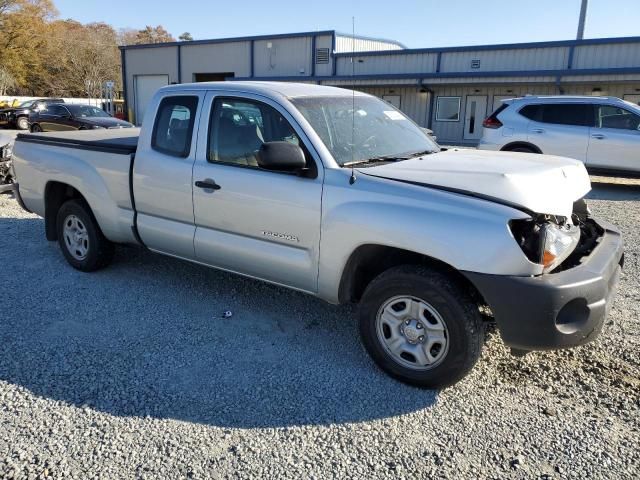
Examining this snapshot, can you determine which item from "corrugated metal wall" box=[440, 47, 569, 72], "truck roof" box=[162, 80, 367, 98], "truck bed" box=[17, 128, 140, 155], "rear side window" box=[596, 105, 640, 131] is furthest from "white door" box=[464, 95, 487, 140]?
"truck roof" box=[162, 80, 367, 98]

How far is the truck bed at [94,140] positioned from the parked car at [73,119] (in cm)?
1428

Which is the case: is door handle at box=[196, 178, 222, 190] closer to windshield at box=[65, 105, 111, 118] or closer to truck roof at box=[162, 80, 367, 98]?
truck roof at box=[162, 80, 367, 98]

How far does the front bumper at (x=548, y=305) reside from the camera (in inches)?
116

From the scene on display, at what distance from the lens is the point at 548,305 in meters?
2.95

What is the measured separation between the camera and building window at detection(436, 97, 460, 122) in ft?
81.7

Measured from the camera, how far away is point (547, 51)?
73.9 ft

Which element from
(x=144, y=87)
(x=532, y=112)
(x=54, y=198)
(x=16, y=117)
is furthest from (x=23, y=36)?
(x=54, y=198)

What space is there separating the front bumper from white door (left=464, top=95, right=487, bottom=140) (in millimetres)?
22457

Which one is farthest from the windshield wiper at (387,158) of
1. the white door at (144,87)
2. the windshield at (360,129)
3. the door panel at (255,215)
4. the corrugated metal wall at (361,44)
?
the white door at (144,87)

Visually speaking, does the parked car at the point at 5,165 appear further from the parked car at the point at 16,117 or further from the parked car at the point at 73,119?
the parked car at the point at 16,117

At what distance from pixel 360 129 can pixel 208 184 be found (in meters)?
1.25

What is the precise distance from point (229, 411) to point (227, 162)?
6.27 feet

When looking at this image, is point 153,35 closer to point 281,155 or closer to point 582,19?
point 582,19

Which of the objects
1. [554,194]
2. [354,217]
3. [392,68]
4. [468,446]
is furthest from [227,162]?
[392,68]
